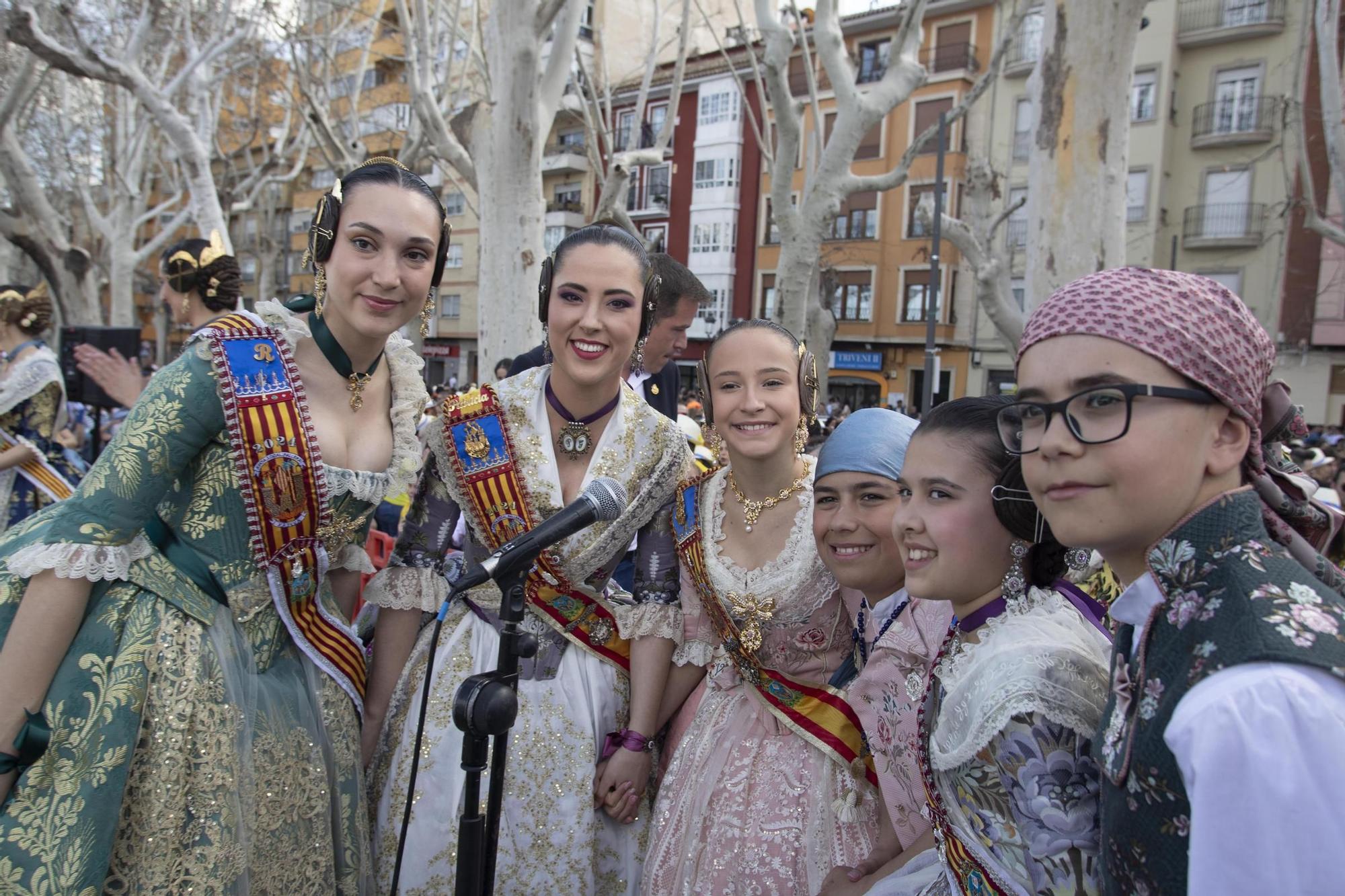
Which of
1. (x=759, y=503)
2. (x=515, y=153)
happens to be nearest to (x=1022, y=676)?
(x=759, y=503)

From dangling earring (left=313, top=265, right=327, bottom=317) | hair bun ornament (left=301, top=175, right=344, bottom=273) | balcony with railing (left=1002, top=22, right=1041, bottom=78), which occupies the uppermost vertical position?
balcony with railing (left=1002, top=22, right=1041, bottom=78)

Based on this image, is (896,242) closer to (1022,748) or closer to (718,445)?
(718,445)

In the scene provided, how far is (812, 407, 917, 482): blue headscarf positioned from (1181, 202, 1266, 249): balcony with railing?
83.6ft

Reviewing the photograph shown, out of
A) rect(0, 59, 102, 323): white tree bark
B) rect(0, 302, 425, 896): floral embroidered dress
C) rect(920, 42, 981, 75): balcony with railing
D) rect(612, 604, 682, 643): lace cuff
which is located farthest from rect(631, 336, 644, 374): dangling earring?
rect(920, 42, 981, 75): balcony with railing

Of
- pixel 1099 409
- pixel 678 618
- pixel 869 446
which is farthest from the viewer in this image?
pixel 678 618

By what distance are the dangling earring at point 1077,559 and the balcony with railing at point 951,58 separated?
27.2m

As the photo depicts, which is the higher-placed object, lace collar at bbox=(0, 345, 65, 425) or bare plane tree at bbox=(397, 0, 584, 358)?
bare plane tree at bbox=(397, 0, 584, 358)

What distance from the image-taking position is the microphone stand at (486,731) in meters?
1.49

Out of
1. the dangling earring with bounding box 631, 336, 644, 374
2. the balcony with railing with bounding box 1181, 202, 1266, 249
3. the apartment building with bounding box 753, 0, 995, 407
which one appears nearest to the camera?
the dangling earring with bounding box 631, 336, 644, 374

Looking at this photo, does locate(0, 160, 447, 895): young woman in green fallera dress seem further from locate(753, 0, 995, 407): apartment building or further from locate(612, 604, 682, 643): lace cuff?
locate(753, 0, 995, 407): apartment building

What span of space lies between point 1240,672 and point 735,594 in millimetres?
1385

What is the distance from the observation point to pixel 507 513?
2.33 meters

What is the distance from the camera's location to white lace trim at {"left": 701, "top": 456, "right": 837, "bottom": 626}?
7.53ft

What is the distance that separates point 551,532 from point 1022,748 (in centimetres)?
89
